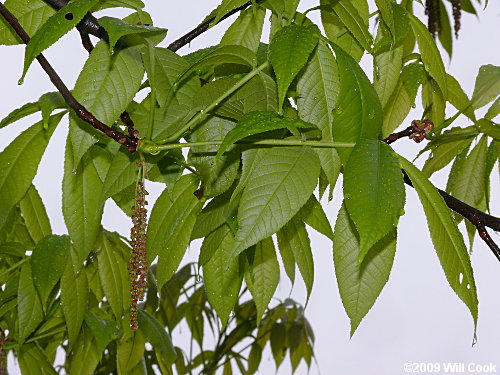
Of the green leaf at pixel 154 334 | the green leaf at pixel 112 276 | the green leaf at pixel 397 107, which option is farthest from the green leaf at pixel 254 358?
the green leaf at pixel 397 107

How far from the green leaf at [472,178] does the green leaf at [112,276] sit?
0.29 m

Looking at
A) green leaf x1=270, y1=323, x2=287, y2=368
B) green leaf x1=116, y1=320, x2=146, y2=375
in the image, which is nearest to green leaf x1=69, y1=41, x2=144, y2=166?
green leaf x1=116, y1=320, x2=146, y2=375

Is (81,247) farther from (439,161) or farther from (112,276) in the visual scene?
(439,161)

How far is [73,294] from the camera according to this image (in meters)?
0.53

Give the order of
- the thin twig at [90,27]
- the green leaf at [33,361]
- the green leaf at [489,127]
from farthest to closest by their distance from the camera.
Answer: the green leaf at [33,361], the green leaf at [489,127], the thin twig at [90,27]

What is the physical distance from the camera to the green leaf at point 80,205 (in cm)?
44

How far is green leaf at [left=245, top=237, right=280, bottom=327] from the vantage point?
458mm

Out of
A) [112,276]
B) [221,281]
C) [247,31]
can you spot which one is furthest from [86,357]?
[247,31]

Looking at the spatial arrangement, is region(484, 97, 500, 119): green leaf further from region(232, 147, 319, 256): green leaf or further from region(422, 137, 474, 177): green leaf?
region(232, 147, 319, 256): green leaf

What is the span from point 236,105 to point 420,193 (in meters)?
0.12

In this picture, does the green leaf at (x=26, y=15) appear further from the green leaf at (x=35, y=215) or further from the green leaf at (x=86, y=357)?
the green leaf at (x=86, y=357)

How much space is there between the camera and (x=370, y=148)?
318 millimetres

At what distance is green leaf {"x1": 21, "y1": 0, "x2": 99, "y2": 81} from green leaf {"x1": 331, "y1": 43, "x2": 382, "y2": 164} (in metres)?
0.14

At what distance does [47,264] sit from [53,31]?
9.2 inches
